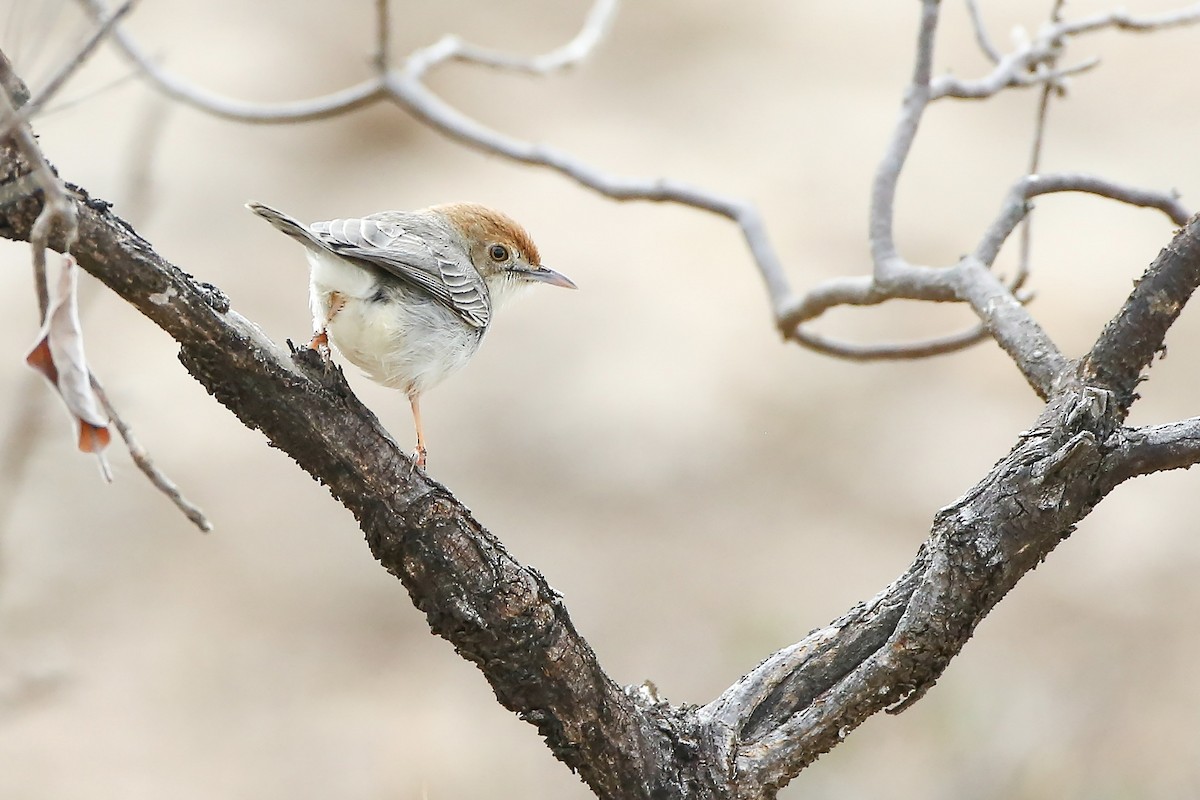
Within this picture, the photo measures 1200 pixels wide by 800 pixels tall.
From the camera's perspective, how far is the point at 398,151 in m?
11.0

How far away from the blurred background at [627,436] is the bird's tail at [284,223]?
9.89ft

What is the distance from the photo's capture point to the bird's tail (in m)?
2.98

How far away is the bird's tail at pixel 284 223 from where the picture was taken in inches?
117

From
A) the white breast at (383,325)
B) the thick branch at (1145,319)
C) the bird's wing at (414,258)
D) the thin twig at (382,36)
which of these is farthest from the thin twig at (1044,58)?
the thin twig at (382,36)

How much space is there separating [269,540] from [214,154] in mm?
4009

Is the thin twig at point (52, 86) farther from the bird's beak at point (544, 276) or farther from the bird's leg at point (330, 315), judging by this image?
the bird's beak at point (544, 276)

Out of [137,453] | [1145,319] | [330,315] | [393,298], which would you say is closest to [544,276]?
[393,298]

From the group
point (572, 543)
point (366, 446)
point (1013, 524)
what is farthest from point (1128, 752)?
point (366, 446)

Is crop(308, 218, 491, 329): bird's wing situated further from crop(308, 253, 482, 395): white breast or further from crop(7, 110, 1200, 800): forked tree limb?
crop(7, 110, 1200, 800): forked tree limb

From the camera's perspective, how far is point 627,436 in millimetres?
9414

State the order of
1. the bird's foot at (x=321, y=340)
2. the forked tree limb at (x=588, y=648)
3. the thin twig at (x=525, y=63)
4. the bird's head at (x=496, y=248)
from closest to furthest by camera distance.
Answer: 1. the forked tree limb at (x=588, y=648)
2. the bird's foot at (x=321, y=340)
3. the bird's head at (x=496, y=248)
4. the thin twig at (x=525, y=63)

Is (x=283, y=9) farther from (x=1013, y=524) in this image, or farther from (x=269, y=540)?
(x=1013, y=524)

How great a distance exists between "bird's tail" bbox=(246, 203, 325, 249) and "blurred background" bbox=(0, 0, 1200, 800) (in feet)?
9.89

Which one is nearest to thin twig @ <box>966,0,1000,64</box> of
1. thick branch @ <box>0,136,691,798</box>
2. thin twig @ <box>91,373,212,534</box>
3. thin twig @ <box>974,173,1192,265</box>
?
thin twig @ <box>974,173,1192,265</box>
